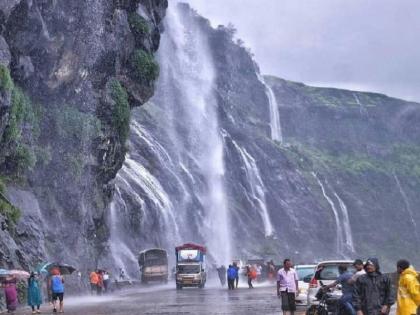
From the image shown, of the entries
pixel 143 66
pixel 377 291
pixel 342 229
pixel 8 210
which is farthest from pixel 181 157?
pixel 377 291

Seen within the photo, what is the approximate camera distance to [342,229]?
11394 cm

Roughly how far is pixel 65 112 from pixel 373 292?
33.7 meters

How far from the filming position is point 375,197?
130375mm

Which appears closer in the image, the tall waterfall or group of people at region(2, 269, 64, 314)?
group of people at region(2, 269, 64, 314)

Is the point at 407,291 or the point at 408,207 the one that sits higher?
the point at 408,207

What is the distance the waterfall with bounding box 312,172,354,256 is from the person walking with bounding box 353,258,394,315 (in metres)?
99.8

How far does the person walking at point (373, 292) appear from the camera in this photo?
1110 cm

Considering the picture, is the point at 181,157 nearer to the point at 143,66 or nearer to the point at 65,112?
Answer: the point at 143,66

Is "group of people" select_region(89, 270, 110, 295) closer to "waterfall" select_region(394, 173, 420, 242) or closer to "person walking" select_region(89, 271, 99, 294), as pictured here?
"person walking" select_region(89, 271, 99, 294)

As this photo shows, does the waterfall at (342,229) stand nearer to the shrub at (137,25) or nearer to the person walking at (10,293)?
the shrub at (137,25)

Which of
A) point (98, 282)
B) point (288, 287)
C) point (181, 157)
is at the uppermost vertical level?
point (181, 157)

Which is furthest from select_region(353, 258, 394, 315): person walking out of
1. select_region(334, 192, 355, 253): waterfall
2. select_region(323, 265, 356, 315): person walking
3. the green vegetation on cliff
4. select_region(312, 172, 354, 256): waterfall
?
the green vegetation on cliff

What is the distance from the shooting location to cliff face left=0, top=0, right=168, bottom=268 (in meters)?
35.4

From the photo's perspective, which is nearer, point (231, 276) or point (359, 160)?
point (231, 276)
